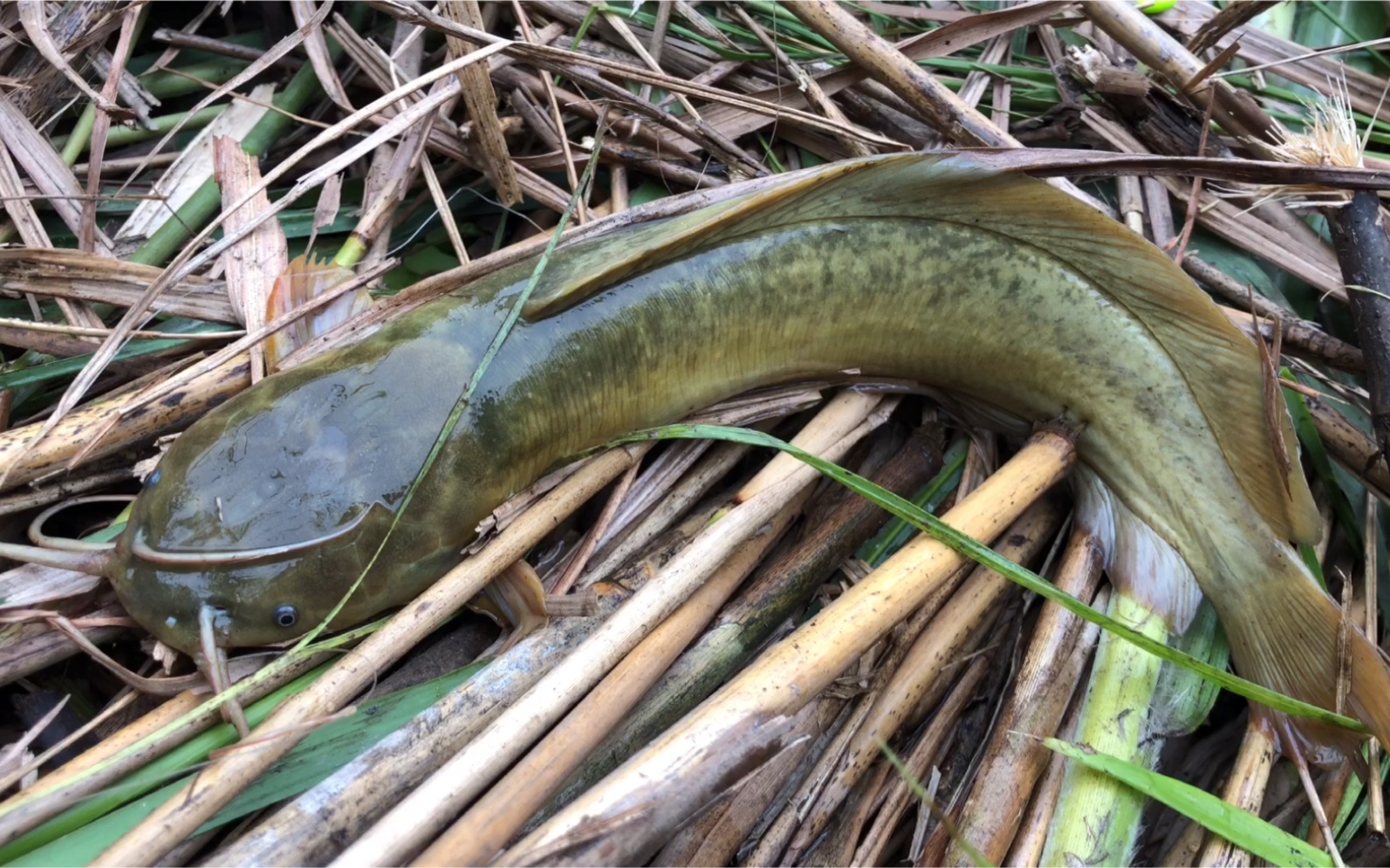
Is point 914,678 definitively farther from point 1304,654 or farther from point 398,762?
point 398,762

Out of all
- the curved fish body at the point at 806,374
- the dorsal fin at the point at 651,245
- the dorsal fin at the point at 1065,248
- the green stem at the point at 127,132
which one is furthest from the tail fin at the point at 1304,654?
the green stem at the point at 127,132

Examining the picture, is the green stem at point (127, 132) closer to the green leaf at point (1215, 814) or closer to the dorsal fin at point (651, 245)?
the dorsal fin at point (651, 245)

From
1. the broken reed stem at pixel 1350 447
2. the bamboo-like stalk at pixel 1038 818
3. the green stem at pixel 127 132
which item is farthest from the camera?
the green stem at pixel 127 132

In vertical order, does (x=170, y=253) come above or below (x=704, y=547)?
above

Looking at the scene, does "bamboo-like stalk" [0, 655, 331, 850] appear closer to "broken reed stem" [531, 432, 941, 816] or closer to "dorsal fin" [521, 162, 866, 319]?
"broken reed stem" [531, 432, 941, 816]

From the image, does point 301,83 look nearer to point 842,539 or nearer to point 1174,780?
point 842,539

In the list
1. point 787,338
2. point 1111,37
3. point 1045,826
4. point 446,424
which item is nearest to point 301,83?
point 446,424
